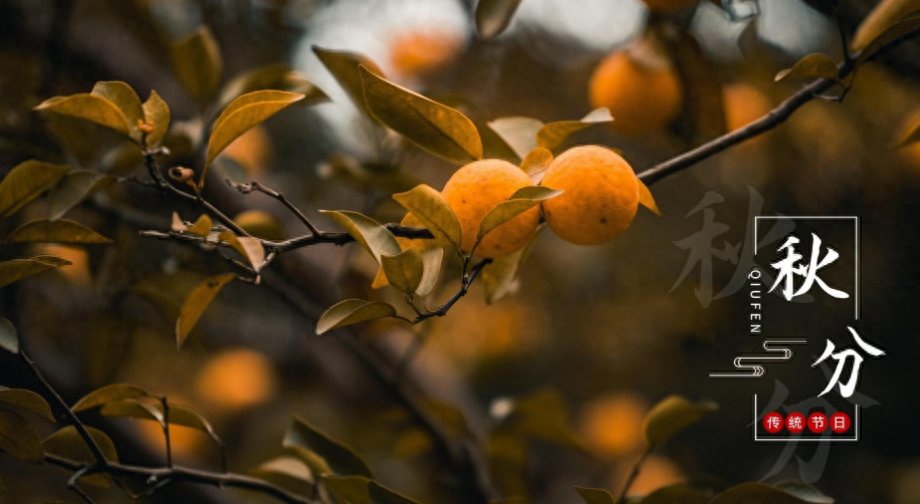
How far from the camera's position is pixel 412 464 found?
1587 mm

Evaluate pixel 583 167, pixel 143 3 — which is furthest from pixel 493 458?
pixel 143 3

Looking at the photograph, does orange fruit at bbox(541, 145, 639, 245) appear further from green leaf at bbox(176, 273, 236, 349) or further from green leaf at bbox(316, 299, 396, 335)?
green leaf at bbox(176, 273, 236, 349)

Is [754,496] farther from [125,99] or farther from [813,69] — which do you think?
[125,99]

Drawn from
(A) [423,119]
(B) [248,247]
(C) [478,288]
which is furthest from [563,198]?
(C) [478,288]

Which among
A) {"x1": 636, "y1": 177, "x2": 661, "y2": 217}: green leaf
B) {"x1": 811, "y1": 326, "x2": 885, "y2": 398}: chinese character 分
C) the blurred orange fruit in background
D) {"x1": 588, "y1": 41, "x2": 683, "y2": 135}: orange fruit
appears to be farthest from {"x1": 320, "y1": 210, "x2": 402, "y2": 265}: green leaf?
the blurred orange fruit in background

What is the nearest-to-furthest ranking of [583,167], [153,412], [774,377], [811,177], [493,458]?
[583,167]
[153,412]
[774,377]
[493,458]
[811,177]

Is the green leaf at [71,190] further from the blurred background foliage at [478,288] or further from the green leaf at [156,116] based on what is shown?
the blurred background foliage at [478,288]

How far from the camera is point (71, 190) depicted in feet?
1.73

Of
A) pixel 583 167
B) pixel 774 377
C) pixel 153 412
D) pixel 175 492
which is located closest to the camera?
pixel 583 167

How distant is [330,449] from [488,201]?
0.37m

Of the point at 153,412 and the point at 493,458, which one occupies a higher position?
the point at 153,412

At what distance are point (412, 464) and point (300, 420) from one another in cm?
97

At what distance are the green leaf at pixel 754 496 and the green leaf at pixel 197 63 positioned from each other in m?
0.73

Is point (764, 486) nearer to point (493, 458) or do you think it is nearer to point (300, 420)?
point (300, 420)
